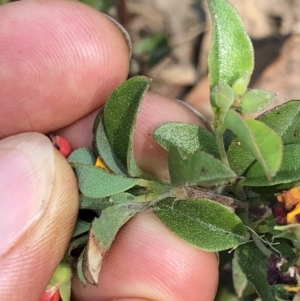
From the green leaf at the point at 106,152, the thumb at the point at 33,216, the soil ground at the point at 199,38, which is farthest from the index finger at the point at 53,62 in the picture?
the soil ground at the point at 199,38

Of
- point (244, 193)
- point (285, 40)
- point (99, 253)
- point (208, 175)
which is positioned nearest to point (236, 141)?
point (244, 193)

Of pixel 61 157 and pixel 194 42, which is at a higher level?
pixel 61 157

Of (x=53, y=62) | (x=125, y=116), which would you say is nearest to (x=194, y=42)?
(x=53, y=62)

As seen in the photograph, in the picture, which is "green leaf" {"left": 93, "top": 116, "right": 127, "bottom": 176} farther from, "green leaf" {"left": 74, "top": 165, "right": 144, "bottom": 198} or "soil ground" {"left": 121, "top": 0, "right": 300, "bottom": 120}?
"soil ground" {"left": 121, "top": 0, "right": 300, "bottom": 120}

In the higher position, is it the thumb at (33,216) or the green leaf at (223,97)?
the green leaf at (223,97)

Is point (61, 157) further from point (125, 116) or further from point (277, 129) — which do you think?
point (277, 129)

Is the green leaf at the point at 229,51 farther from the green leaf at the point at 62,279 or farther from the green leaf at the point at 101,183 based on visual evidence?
the green leaf at the point at 62,279
